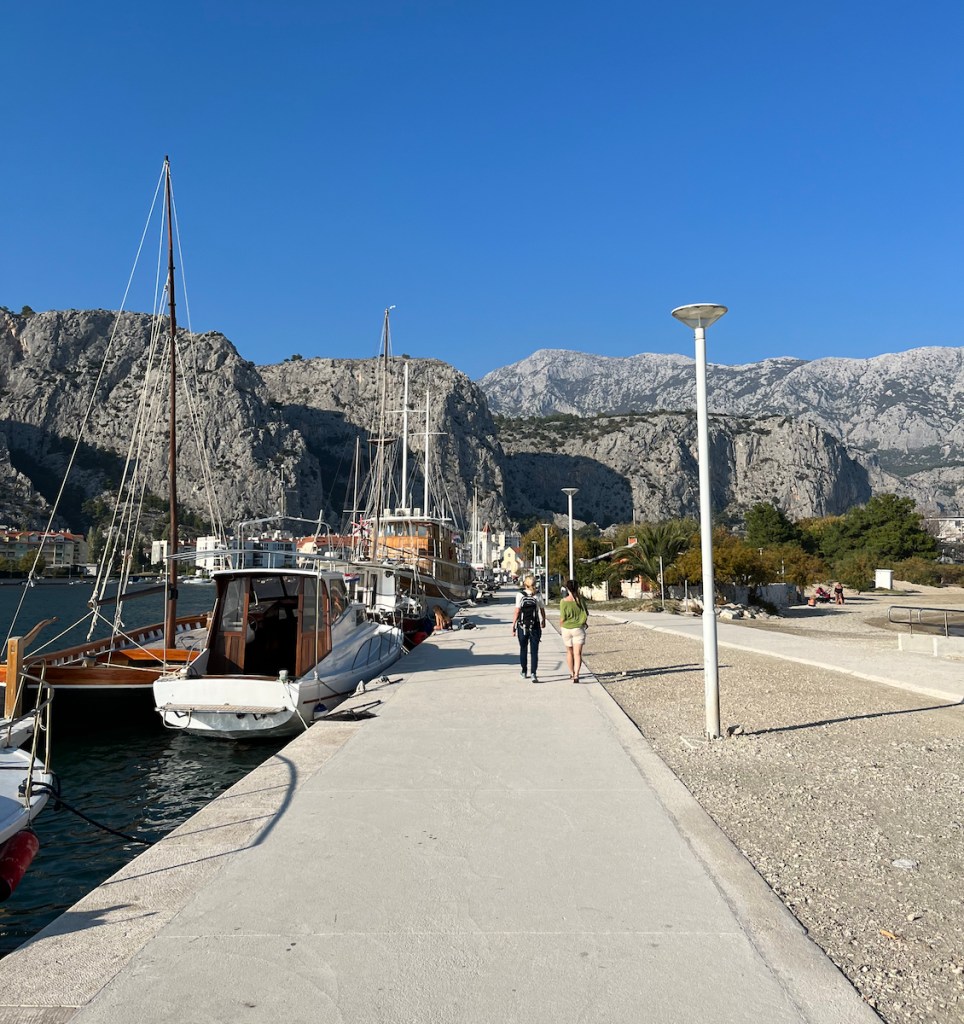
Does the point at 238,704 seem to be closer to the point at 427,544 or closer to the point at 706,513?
the point at 706,513

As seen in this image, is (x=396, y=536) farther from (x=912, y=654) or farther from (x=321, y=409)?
(x=321, y=409)

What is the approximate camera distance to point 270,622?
1399 centimetres

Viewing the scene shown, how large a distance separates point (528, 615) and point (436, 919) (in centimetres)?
897

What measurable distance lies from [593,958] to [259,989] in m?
1.39

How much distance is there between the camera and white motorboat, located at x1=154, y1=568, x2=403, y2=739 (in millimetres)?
11164

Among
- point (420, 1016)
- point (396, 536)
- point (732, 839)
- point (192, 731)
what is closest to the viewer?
point (420, 1016)

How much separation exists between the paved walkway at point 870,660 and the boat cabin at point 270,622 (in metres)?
9.11

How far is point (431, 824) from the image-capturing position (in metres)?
5.44

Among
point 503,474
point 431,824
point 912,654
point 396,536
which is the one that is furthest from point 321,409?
point 431,824

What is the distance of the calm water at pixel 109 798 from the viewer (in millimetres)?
6367

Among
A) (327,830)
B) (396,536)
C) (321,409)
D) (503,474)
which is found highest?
(321,409)

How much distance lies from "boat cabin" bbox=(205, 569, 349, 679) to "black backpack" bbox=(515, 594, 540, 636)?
10.2ft

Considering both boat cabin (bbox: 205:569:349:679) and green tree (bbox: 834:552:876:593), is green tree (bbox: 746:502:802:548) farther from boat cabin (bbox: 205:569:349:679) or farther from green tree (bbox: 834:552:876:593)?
boat cabin (bbox: 205:569:349:679)

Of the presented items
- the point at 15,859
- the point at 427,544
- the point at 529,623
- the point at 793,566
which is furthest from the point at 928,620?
the point at 15,859
